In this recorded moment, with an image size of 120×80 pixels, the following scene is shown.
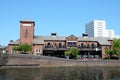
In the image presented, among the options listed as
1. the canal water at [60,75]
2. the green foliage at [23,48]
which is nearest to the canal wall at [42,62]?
the green foliage at [23,48]

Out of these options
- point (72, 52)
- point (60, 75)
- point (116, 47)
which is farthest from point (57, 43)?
point (60, 75)

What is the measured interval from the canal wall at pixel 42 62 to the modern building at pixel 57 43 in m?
14.0

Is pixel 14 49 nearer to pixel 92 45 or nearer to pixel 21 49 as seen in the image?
pixel 21 49

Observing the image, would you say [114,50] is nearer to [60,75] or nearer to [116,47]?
[116,47]

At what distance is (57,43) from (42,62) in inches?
808

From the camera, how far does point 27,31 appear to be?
8438 centimetres

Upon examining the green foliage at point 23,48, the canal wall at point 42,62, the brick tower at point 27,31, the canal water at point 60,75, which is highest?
the brick tower at point 27,31

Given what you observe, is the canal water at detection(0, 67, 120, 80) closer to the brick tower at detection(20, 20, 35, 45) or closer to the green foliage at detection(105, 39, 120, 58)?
the brick tower at detection(20, 20, 35, 45)

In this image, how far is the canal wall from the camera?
66562 millimetres

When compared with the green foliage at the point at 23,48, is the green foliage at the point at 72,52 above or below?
below

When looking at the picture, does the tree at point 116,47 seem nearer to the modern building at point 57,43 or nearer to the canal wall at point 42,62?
the modern building at point 57,43

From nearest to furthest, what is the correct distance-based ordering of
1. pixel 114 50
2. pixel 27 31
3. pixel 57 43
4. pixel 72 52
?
pixel 72 52 < pixel 114 50 < pixel 27 31 < pixel 57 43

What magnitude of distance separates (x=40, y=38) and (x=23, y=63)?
2205 cm

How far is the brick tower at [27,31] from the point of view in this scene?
8400 centimetres
